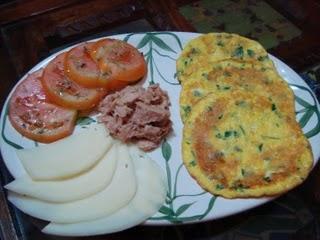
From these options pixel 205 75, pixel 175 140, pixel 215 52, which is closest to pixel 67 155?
pixel 175 140

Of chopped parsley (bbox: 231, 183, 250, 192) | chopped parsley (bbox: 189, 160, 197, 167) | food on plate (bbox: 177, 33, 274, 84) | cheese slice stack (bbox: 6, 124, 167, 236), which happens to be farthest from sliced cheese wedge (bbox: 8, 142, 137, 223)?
food on plate (bbox: 177, 33, 274, 84)

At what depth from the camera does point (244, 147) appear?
1.56 metres

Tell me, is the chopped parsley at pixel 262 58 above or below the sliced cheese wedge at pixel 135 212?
A: above

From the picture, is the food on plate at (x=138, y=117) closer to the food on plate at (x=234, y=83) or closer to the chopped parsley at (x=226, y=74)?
the food on plate at (x=234, y=83)

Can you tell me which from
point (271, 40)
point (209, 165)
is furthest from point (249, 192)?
point (271, 40)

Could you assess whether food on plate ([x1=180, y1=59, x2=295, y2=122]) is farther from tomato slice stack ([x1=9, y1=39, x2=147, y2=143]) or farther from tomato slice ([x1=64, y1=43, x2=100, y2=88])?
tomato slice ([x1=64, y1=43, x2=100, y2=88])

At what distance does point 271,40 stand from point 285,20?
0.58 ft

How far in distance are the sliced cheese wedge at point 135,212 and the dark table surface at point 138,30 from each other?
0.08 metres

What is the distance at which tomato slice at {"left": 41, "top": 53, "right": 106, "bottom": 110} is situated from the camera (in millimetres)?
1704

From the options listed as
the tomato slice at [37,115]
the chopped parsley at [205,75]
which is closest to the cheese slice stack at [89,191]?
the tomato slice at [37,115]

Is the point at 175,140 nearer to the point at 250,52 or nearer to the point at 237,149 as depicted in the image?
the point at 237,149

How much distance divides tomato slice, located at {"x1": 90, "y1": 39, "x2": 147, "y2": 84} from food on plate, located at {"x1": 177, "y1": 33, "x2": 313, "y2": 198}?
0.19 metres

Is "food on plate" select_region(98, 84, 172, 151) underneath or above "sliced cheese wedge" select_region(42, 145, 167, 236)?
above

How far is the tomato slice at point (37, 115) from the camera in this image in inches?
65.6
